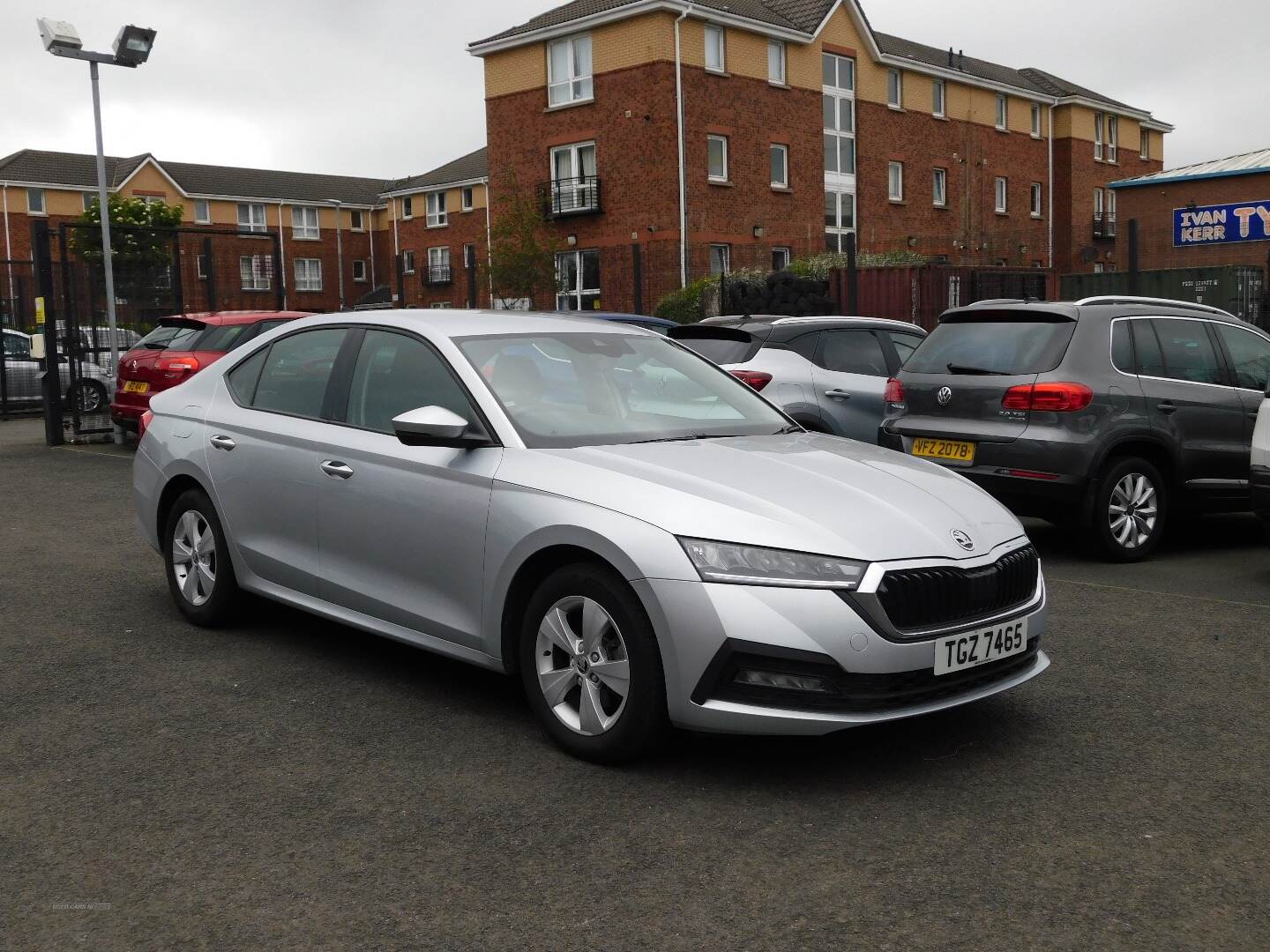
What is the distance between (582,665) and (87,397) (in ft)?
52.1

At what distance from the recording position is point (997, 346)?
823cm

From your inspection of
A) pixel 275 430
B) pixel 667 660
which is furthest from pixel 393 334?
pixel 667 660

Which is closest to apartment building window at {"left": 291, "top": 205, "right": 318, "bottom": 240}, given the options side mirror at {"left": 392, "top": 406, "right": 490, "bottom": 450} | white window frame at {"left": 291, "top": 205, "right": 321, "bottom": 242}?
white window frame at {"left": 291, "top": 205, "right": 321, "bottom": 242}

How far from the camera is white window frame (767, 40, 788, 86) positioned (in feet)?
133

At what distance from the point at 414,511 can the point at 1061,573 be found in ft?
14.6

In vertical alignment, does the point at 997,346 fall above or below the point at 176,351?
below

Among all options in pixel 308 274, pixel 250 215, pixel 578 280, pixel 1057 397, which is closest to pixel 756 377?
pixel 1057 397

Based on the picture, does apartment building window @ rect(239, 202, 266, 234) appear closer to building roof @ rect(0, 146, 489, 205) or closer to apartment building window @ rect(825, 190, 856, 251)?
building roof @ rect(0, 146, 489, 205)

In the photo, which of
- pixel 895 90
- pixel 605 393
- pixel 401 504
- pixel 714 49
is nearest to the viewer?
pixel 401 504

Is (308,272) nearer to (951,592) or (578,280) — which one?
(578,280)

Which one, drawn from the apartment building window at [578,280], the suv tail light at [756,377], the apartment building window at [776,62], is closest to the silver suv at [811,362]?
the suv tail light at [756,377]

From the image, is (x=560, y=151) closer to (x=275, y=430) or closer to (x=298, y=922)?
(x=275, y=430)

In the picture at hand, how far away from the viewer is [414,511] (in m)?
4.90

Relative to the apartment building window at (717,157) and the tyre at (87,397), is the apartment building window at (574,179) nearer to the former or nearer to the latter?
the apartment building window at (717,157)
